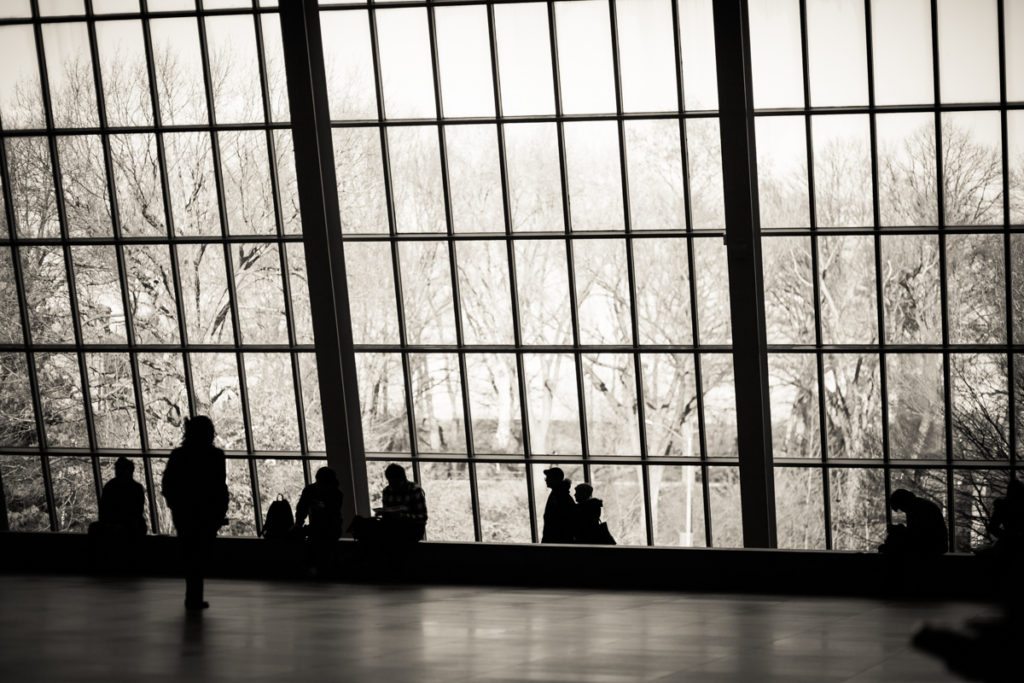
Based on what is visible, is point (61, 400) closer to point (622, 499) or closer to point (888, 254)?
point (622, 499)

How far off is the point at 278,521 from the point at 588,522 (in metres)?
3.46

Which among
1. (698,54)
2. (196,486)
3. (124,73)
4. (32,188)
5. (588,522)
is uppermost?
(124,73)

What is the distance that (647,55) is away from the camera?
44.2 ft

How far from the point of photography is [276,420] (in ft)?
52.0

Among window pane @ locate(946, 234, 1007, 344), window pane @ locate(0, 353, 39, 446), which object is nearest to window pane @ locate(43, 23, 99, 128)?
window pane @ locate(0, 353, 39, 446)

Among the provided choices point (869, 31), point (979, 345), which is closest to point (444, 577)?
point (979, 345)

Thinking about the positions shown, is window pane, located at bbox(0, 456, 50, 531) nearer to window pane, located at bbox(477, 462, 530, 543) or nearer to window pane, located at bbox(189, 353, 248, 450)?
window pane, located at bbox(189, 353, 248, 450)

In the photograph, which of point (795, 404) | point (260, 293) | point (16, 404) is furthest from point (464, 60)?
point (16, 404)

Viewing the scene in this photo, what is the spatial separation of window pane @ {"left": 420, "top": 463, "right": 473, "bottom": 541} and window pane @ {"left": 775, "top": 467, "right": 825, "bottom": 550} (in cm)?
403

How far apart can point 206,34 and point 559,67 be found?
4.51 m

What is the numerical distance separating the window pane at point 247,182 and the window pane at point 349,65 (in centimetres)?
117

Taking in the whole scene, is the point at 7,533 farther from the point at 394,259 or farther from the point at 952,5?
the point at 952,5

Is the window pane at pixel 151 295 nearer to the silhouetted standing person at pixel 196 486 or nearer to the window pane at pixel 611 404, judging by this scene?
the window pane at pixel 611 404

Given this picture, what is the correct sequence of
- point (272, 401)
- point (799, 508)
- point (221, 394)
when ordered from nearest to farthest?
point (799, 508) → point (272, 401) → point (221, 394)
